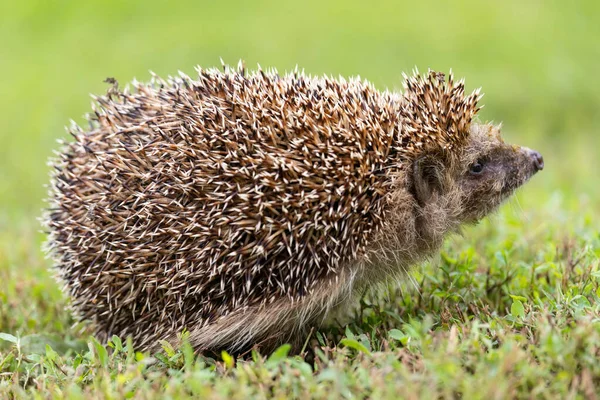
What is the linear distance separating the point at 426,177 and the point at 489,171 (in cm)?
60

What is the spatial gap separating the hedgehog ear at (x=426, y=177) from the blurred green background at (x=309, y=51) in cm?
654

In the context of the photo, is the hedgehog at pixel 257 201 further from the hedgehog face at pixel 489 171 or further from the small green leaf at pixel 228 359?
the small green leaf at pixel 228 359

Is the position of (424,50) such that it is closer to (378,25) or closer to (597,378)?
(378,25)

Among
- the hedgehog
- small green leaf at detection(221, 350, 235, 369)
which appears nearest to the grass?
small green leaf at detection(221, 350, 235, 369)

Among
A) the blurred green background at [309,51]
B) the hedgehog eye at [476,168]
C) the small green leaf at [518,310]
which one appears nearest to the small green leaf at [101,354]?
the small green leaf at [518,310]

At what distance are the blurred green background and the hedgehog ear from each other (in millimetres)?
6541

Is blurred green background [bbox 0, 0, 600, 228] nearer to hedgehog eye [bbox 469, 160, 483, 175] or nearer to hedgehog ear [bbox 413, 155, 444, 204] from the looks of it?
hedgehog eye [bbox 469, 160, 483, 175]

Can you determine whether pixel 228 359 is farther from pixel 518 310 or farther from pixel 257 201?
pixel 518 310

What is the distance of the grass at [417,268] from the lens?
4059 mm

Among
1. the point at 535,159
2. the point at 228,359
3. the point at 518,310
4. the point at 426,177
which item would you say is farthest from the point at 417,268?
the point at 228,359

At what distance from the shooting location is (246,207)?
4953mm

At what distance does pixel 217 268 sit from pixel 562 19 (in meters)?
14.2

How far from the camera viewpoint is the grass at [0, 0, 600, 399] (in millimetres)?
4059

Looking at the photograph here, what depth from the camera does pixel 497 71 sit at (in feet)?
49.3
